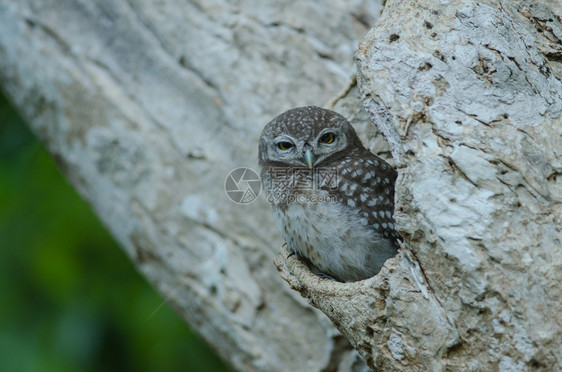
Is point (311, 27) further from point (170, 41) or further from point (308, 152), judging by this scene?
point (308, 152)

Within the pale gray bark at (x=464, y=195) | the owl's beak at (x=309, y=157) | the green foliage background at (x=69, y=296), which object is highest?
the pale gray bark at (x=464, y=195)

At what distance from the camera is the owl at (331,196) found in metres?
3.05

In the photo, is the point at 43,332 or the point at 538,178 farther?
the point at 43,332

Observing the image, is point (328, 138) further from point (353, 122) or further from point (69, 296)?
point (69, 296)

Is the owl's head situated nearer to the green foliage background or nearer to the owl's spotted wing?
the owl's spotted wing

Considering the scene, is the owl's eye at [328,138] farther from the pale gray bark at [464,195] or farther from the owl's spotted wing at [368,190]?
the pale gray bark at [464,195]

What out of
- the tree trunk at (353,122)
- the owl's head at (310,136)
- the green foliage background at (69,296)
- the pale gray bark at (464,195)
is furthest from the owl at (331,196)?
the green foliage background at (69,296)

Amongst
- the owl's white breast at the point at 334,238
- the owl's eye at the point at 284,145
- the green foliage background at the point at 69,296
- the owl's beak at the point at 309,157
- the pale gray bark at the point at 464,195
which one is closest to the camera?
the pale gray bark at the point at 464,195

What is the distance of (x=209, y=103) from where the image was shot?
4.44 meters

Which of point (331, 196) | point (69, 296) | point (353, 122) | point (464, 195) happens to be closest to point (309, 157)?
point (331, 196)

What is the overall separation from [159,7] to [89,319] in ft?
8.41

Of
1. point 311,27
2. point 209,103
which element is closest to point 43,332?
point 209,103

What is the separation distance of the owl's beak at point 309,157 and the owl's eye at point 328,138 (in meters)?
0.09

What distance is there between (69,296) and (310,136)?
2.61 meters
